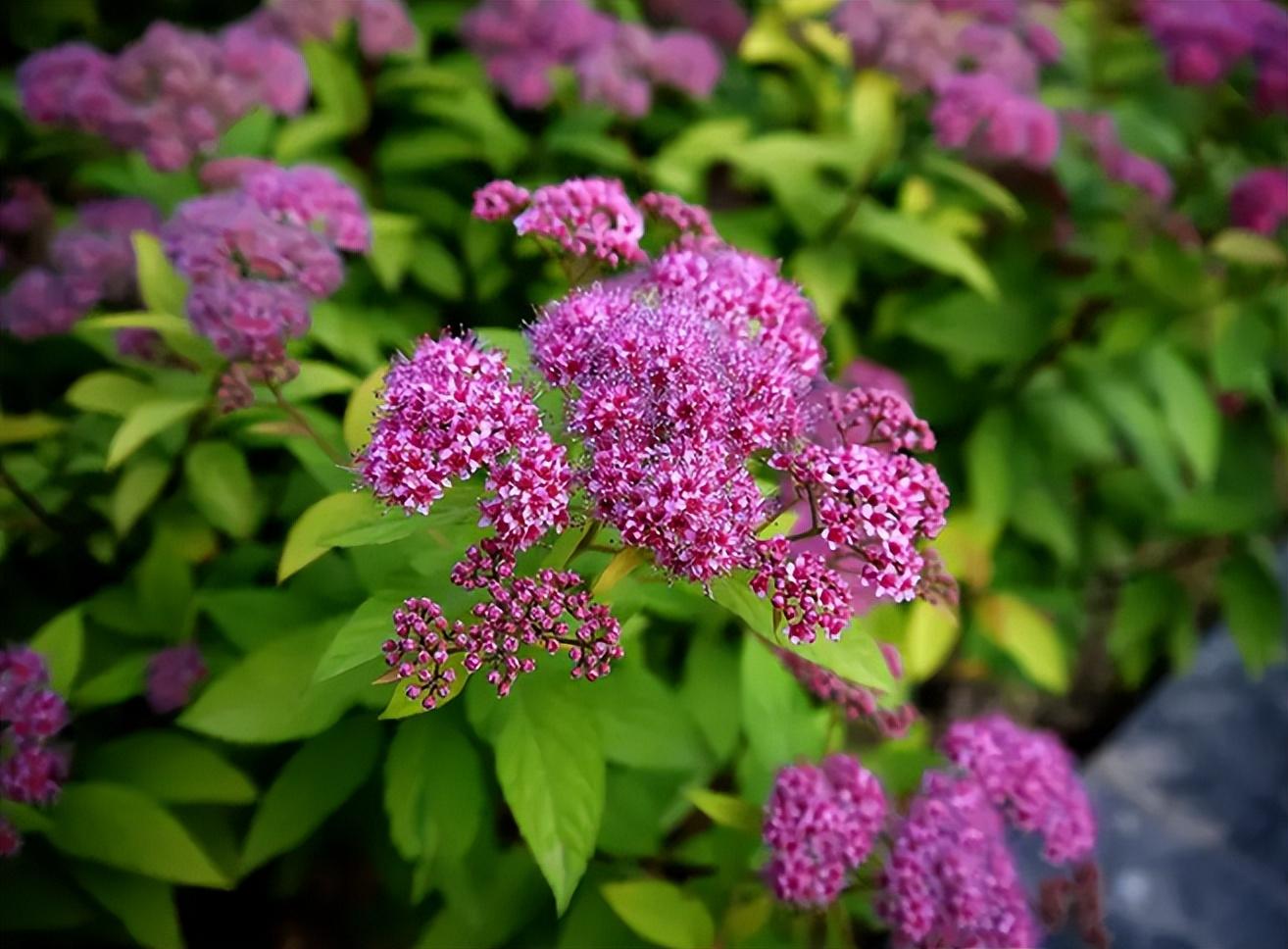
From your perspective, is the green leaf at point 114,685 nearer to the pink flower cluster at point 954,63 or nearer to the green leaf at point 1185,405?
the pink flower cluster at point 954,63

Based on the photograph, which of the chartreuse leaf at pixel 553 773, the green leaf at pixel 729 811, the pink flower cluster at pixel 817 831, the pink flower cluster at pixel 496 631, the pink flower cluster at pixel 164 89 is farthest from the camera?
the pink flower cluster at pixel 164 89

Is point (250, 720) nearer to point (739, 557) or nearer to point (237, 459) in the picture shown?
point (237, 459)

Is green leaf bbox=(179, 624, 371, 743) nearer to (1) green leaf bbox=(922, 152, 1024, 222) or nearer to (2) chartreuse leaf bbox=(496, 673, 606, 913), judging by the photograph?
(2) chartreuse leaf bbox=(496, 673, 606, 913)

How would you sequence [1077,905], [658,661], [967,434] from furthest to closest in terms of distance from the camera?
[967,434] → [658,661] → [1077,905]

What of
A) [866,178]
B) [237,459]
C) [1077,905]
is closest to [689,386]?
[237,459]

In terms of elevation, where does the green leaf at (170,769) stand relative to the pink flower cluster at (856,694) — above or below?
below

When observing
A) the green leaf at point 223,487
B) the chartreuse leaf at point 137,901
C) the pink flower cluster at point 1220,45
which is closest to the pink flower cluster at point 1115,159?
the pink flower cluster at point 1220,45
